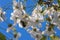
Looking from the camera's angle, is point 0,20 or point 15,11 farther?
point 0,20

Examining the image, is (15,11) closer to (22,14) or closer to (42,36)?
(22,14)

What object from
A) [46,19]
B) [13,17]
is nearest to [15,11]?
[13,17]

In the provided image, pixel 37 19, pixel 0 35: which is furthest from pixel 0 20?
pixel 37 19

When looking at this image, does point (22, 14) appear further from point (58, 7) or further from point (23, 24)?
point (58, 7)

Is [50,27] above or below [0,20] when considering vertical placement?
below

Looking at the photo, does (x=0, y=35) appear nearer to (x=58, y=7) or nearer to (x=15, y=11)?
(x=15, y=11)

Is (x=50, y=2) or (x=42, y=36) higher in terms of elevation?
(x=50, y=2)

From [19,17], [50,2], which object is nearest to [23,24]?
[19,17]
